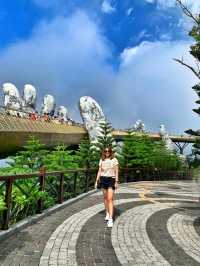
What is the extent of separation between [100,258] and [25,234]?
238 centimetres

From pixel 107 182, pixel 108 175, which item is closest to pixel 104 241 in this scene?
pixel 107 182

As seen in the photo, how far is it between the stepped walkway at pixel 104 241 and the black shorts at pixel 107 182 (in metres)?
0.99

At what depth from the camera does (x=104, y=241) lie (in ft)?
28.6

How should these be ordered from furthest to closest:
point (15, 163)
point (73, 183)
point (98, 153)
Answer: point (98, 153)
point (15, 163)
point (73, 183)

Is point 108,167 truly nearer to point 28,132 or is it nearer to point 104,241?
point 104,241

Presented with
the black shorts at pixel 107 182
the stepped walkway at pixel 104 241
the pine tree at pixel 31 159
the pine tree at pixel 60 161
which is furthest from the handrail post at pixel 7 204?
the pine tree at pixel 60 161

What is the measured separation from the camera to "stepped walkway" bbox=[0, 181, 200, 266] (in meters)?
7.32

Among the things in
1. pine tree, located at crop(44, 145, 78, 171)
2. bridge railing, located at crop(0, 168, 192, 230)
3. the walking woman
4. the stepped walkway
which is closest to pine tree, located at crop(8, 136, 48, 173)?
pine tree, located at crop(44, 145, 78, 171)

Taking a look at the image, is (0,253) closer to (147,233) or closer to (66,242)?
(66,242)

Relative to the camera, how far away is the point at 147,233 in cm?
980

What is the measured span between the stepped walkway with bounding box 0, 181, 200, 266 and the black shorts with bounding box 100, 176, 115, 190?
3.25ft

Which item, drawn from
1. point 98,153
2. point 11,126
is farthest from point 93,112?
point 11,126

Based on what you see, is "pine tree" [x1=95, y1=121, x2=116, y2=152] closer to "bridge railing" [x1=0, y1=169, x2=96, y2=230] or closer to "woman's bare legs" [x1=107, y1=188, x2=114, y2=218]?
"bridge railing" [x1=0, y1=169, x2=96, y2=230]

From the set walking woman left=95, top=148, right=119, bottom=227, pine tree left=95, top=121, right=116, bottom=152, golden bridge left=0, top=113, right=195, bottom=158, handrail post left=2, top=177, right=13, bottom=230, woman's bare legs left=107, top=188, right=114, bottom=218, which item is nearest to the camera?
handrail post left=2, top=177, right=13, bottom=230
